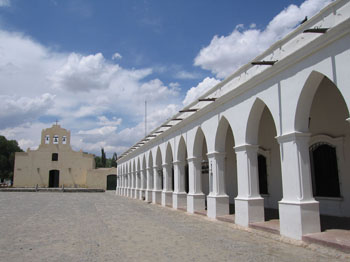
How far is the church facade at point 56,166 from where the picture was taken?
45969mm

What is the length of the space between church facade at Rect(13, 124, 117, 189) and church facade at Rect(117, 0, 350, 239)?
33.2 meters

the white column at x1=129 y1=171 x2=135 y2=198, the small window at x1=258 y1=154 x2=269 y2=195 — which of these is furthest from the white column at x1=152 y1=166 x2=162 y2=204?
the white column at x1=129 y1=171 x2=135 y2=198

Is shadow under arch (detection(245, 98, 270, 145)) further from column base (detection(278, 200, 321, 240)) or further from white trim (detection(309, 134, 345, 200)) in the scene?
column base (detection(278, 200, 321, 240))

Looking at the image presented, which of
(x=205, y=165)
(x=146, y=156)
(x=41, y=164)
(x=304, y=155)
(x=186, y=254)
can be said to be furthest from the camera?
(x=41, y=164)

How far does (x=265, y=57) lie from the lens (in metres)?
9.82

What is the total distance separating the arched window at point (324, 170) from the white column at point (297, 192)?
10.2 feet

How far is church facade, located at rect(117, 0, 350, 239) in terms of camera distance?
757cm

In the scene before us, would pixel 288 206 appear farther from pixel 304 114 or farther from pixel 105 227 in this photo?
pixel 105 227

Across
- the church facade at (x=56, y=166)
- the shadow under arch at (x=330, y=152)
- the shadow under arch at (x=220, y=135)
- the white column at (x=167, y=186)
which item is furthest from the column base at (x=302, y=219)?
the church facade at (x=56, y=166)

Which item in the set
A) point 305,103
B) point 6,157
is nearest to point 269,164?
point 305,103

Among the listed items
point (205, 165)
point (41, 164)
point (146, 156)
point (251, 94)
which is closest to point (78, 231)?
point (251, 94)

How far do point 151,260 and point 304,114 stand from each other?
505 cm

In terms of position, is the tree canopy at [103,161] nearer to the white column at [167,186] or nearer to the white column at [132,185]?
the white column at [132,185]

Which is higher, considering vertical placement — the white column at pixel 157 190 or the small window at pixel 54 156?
the small window at pixel 54 156
